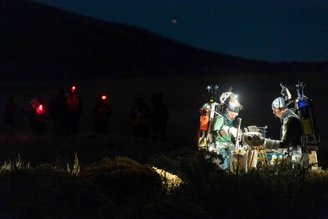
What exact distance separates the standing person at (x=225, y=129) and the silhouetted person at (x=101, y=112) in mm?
12749

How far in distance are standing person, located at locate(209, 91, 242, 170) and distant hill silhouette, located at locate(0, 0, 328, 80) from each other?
75.2 m

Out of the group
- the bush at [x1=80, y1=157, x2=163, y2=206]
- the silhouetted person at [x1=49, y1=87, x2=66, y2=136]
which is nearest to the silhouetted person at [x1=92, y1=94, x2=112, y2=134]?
the silhouetted person at [x1=49, y1=87, x2=66, y2=136]

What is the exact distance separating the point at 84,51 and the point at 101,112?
277 feet

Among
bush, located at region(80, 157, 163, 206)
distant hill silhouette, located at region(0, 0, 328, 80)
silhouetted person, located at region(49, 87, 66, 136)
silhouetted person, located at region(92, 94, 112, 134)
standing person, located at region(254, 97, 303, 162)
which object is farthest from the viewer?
distant hill silhouette, located at region(0, 0, 328, 80)

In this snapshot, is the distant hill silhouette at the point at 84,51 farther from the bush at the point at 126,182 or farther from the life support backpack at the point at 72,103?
the bush at the point at 126,182

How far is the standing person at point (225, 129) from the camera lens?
1433 centimetres

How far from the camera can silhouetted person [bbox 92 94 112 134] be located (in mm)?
27000

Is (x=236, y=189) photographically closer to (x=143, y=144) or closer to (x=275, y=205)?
(x=275, y=205)

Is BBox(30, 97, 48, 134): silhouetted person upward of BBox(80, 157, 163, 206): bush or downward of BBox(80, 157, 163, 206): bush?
upward

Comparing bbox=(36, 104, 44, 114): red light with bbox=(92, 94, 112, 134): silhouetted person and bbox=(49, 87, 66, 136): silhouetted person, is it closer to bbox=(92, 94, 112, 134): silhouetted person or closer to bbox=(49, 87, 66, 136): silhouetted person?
bbox=(49, 87, 66, 136): silhouetted person

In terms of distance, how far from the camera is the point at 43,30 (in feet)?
374

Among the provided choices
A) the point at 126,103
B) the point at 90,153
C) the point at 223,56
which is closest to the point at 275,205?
the point at 90,153

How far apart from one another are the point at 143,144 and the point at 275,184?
37.6 ft

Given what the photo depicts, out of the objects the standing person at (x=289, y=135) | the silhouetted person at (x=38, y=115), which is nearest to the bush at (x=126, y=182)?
the standing person at (x=289, y=135)
